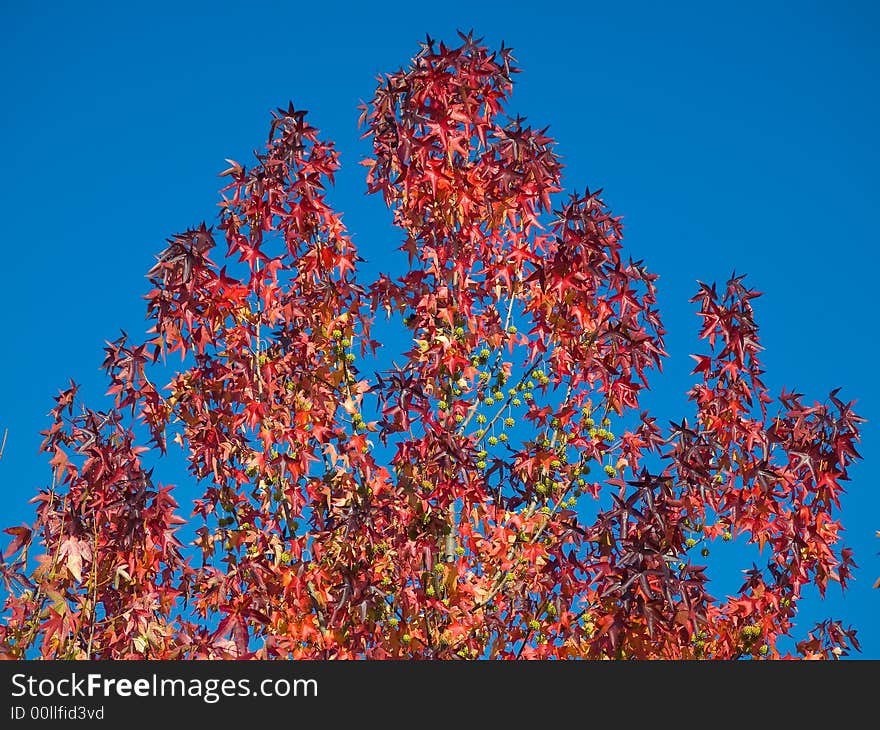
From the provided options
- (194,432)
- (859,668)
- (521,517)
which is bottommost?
(859,668)

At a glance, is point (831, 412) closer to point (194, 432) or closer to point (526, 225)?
point (526, 225)

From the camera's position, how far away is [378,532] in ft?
21.2

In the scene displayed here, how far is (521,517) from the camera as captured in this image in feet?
23.2

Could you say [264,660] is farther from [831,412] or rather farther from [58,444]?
[831,412]

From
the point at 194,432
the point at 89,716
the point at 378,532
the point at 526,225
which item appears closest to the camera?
the point at 89,716

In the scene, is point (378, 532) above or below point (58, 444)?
below

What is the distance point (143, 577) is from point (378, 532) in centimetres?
132

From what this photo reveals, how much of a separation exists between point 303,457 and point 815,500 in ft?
9.88

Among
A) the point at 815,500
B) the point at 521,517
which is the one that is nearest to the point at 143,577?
the point at 521,517

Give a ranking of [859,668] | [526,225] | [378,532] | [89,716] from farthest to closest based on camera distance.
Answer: [526,225] < [378,532] < [859,668] < [89,716]

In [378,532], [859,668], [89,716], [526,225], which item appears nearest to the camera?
[89,716]

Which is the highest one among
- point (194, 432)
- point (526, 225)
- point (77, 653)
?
point (526, 225)

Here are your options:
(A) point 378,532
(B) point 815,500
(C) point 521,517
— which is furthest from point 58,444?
(B) point 815,500

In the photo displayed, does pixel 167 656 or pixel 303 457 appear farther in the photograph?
pixel 303 457
